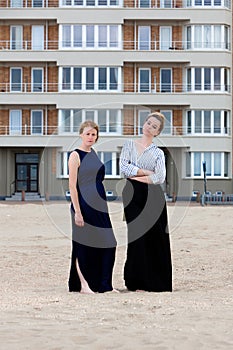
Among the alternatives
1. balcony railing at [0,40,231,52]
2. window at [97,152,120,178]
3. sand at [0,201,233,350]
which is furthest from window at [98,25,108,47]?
sand at [0,201,233,350]

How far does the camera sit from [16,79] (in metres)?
52.5

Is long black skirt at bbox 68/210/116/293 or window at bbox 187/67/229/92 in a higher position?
window at bbox 187/67/229/92

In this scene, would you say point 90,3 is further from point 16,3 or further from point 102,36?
point 16,3

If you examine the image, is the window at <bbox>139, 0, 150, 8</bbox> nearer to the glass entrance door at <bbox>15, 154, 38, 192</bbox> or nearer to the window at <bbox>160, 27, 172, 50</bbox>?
the window at <bbox>160, 27, 172, 50</bbox>

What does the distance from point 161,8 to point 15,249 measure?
38.0 m

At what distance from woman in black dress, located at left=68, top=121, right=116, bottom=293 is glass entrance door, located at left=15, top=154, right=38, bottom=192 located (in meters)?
45.2

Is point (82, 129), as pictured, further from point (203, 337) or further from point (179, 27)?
point (179, 27)

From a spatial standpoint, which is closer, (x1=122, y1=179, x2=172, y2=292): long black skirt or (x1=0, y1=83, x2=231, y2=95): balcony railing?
(x1=122, y1=179, x2=172, y2=292): long black skirt

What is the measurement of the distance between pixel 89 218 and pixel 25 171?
45364 mm

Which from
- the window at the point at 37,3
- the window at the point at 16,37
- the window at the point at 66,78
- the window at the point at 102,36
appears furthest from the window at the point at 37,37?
the window at the point at 102,36

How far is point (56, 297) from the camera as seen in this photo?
913 cm

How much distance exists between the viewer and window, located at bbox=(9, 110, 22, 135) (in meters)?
52.1

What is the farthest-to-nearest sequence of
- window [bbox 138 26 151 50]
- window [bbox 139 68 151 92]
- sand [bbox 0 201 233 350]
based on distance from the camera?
1. window [bbox 138 26 151 50]
2. window [bbox 139 68 151 92]
3. sand [bbox 0 201 233 350]

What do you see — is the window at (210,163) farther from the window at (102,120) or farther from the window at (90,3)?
the window at (102,120)
